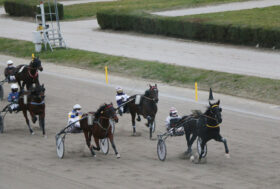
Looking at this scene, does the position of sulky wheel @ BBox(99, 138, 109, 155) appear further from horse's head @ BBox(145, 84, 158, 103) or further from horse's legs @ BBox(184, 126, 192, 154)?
horse's legs @ BBox(184, 126, 192, 154)

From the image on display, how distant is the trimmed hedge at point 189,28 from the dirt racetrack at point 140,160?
7.75 m

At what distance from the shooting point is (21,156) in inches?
527

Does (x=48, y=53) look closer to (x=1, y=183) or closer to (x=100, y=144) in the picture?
(x=100, y=144)

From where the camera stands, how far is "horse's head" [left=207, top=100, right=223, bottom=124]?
11477 mm

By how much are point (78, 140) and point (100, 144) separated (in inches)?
57.3

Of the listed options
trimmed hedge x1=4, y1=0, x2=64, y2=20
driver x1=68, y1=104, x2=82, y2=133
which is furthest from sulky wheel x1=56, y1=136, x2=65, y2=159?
trimmed hedge x1=4, y1=0, x2=64, y2=20

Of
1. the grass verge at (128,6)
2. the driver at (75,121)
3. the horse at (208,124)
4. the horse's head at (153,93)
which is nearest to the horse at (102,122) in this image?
the driver at (75,121)

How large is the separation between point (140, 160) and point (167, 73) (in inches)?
381

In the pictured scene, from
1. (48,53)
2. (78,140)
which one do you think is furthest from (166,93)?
(48,53)

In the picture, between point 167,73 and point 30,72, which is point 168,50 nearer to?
point 167,73

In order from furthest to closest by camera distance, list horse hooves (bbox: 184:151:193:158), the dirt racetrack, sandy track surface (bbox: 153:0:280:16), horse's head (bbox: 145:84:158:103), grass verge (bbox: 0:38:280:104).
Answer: sandy track surface (bbox: 153:0:280:16)
grass verge (bbox: 0:38:280:104)
horse's head (bbox: 145:84:158:103)
horse hooves (bbox: 184:151:193:158)
the dirt racetrack

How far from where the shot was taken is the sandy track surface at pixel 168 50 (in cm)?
2238

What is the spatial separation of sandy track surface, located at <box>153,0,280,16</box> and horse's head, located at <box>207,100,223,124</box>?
21.7 meters

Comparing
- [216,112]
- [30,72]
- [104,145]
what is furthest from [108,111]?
[30,72]
